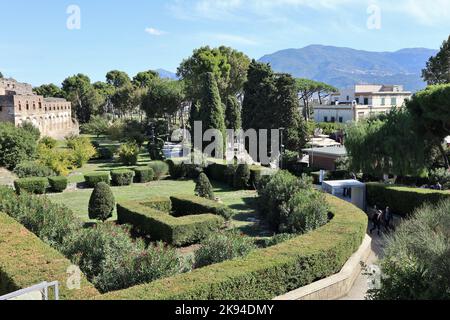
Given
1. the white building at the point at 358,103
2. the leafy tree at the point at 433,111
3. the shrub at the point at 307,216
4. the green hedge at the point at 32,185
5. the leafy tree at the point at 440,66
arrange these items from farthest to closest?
the white building at the point at 358,103 → the leafy tree at the point at 440,66 → the green hedge at the point at 32,185 → the leafy tree at the point at 433,111 → the shrub at the point at 307,216

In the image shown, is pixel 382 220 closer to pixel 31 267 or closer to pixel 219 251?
pixel 219 251

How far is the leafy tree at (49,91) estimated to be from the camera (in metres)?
91.0

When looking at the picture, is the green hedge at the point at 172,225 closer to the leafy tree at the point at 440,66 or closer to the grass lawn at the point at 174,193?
the grass lawn at the point at 174,193

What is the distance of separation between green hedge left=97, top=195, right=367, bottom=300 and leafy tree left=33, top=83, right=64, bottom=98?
89.2 m

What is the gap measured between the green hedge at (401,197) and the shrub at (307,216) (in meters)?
5.02

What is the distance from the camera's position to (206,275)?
27.3 feet

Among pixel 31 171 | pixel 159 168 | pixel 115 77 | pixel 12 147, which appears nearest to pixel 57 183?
pixel 31 171

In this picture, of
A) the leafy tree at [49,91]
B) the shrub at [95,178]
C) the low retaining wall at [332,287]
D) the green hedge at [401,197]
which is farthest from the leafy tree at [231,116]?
the leafy tree at [49,91]

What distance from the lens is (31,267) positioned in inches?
343

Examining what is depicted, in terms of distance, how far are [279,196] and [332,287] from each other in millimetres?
6921

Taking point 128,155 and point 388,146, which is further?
point 128,155

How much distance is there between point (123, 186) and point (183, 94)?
3033 cm
